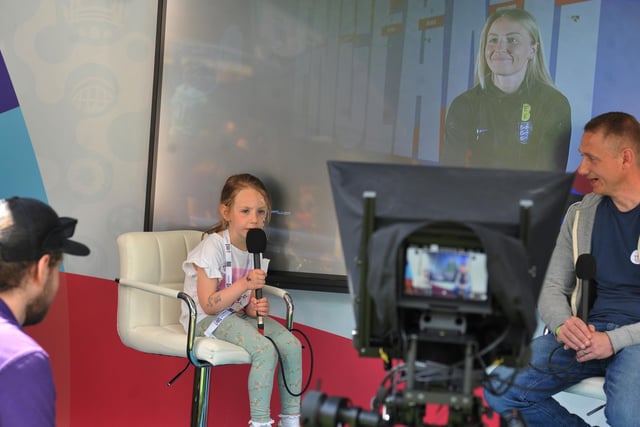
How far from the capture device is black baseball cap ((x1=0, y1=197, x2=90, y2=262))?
73.4 inches

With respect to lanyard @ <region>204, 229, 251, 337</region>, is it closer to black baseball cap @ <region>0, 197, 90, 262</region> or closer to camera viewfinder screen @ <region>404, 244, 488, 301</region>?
black baseball cap @ <region>0, 197, 90, 262</region>

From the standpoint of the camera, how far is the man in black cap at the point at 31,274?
1652 millimetres

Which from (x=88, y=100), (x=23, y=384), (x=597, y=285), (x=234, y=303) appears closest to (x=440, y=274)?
(x=23, y=384)

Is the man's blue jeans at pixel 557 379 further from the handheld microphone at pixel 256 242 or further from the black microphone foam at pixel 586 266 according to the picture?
the handheld microphone at pixel 256 242

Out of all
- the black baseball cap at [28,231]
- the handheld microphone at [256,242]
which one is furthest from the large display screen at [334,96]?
→ the black baseball cap at [28,231]

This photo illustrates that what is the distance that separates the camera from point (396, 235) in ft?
5.56

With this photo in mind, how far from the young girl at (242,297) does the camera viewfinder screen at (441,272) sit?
4.88 ft

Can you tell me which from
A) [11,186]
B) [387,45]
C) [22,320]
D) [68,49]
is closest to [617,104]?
[387,45]

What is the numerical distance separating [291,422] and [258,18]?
1.84 m

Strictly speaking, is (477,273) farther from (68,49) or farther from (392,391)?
(68,49)

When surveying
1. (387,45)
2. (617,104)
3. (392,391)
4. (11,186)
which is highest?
(387,45)

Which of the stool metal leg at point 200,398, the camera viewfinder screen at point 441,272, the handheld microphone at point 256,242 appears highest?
the camera viewfinder screen at point 441,272

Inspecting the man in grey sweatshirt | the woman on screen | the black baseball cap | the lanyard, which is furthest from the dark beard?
the woman on screen

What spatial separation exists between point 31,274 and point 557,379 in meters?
1.82
